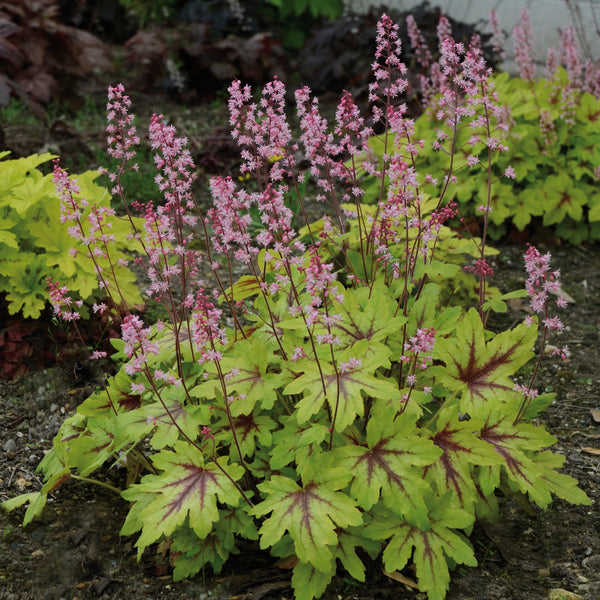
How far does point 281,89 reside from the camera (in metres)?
2.10

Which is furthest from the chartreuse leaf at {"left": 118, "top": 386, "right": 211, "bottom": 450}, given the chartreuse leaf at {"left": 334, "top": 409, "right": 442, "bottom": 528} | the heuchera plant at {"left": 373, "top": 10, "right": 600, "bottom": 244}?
the heuchera plant at {"left": 373, "top": 10, "right": 600, "bottom": 244}

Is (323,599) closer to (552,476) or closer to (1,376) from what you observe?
(552,476)

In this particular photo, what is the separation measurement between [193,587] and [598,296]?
115 inches

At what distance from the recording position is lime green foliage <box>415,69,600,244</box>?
4.38 metres

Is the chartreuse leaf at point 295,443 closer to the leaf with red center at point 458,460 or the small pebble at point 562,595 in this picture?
the leaf with red center at point 458,460

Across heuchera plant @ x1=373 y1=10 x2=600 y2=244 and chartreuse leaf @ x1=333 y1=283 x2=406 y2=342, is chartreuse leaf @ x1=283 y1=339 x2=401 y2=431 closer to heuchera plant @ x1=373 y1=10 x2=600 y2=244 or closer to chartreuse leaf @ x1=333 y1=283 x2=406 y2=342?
chartreuse leaf @ x1=333 y1=283 x2=406 y2=342

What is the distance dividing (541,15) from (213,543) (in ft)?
20.8

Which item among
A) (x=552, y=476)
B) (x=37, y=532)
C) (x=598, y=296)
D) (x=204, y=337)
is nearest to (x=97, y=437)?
(x=37, y=532)

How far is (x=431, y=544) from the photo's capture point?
2.10 meters

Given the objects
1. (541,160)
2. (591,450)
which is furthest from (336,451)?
(541,160)

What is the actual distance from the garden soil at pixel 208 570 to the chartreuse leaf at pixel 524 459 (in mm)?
193

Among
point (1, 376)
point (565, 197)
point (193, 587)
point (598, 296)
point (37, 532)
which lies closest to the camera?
point (193, 587)

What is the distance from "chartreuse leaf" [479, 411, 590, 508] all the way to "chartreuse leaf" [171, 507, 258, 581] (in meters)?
0.75

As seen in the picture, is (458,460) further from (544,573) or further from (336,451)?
(544,573)
